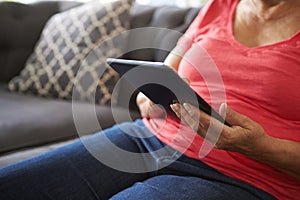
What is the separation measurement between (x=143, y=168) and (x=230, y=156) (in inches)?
8.2

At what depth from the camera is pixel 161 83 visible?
2.38ft

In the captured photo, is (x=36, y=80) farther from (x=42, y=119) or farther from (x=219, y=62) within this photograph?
(x=219, y=62)

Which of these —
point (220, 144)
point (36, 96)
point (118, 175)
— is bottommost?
point (36, 96)

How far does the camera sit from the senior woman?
83cm

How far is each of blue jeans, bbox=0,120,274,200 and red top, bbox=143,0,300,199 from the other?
28 millimetres

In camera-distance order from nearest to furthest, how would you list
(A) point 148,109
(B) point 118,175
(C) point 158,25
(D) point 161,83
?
1. (D) point 161,83
2. (B) point 118,175
3. (A) point 148,109
4. (C) point 158,25

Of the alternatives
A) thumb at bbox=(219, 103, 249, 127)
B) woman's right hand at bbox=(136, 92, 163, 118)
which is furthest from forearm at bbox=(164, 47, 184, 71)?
thumb at bbox=(219, 103, 249, 127)

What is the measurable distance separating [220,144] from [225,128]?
0.05 m

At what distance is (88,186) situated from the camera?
91cm

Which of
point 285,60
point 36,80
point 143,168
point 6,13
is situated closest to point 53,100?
point 36,80

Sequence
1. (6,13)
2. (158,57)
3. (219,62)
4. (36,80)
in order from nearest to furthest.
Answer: (219,62) → (158,57) → (36,80) → (6,13)

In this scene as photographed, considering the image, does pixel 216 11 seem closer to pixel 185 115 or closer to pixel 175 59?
pixel 175 59

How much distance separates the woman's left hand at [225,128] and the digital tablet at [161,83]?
1 cm

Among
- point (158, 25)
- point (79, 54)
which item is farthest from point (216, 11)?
point (79, 54)
